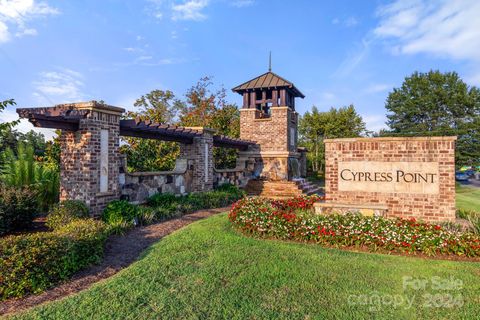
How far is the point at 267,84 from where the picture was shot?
1809cm

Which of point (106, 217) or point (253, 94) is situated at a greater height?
point (253, 94)

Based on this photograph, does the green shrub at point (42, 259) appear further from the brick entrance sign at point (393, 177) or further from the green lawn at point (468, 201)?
the green lawn at point (468, 201)

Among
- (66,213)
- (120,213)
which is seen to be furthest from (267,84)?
(66,213)

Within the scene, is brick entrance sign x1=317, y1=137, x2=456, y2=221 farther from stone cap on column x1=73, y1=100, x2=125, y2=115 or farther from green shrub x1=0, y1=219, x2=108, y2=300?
stone cap on column x1=73, y1=100, x2=125, y2=115

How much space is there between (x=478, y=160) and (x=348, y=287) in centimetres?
3535

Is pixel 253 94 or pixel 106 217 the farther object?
pixel 253 94

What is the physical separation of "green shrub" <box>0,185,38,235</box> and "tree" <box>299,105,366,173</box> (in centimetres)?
2899

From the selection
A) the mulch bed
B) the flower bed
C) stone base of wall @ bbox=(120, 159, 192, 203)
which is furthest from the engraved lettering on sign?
stone base of wall @ bbox=(120, 159, 192, 203)

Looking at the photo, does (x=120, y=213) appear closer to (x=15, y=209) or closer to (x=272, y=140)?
(x=15, y=209)

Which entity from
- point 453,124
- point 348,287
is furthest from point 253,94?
point 453,124

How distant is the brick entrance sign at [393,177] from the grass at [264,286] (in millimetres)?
1953

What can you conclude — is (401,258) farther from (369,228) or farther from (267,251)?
(267,251)

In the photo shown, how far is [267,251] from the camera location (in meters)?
5.43

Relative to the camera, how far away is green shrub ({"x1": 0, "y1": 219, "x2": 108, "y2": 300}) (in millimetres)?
3951
